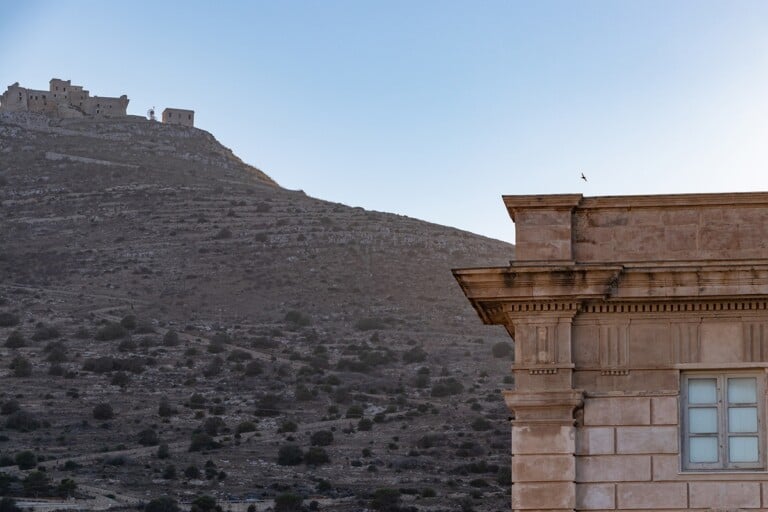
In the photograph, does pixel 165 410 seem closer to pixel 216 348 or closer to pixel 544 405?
pixel 216 348

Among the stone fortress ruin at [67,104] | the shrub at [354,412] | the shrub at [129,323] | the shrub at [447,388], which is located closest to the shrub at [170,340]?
the shrub at [129,323]

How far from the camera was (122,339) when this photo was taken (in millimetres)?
120562

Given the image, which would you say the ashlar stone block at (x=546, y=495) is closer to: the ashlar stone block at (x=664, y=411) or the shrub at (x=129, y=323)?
the ashlar stone block at (x=664, y=411)

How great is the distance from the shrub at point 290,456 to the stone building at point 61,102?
97392 millimetres

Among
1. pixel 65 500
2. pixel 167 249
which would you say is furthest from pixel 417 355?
pixel 65 500

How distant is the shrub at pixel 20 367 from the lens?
112 metres

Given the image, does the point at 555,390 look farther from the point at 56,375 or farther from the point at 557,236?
the point at 56,375

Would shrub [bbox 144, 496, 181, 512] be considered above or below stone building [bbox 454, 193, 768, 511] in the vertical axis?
below

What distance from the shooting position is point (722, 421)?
17.0 meters

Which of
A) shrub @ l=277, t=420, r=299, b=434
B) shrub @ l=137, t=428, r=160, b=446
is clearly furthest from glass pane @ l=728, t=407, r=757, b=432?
shrub @ l=277, t=420, r=299, b=434

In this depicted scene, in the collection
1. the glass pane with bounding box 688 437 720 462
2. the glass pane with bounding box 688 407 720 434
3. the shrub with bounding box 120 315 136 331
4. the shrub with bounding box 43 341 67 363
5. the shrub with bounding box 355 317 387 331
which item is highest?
the shrub with bounding box 355 317 387 331

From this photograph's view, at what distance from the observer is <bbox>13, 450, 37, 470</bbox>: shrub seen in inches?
3551

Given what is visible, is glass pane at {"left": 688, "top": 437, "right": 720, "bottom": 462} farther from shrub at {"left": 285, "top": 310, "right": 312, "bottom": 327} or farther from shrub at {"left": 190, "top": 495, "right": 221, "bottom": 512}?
shrub at {"left": 285, "top": 310, "right": 312, "bottom": 327}

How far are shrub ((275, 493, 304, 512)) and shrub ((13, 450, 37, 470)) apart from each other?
45.9 ft
